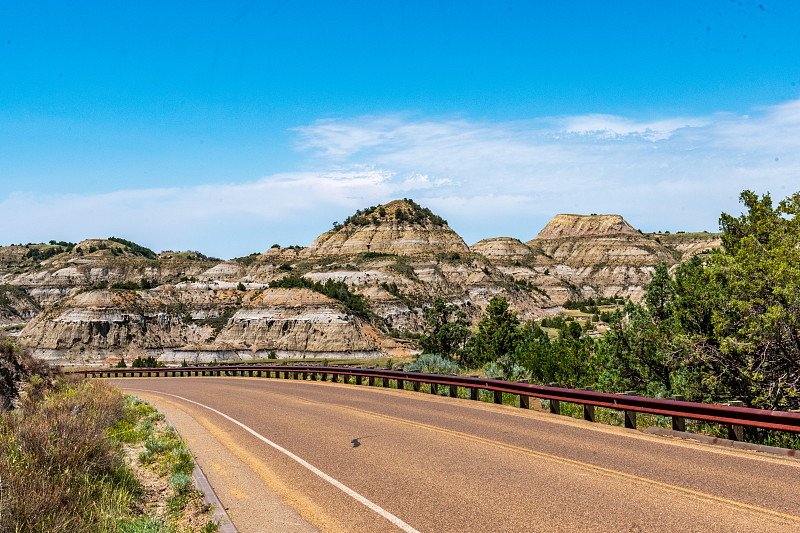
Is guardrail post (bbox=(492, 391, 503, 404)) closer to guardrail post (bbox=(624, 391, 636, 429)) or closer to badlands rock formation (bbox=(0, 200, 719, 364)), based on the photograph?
guardrail post (bbox=(624, 391, 636, 429))

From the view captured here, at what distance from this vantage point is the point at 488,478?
8352 millimetres

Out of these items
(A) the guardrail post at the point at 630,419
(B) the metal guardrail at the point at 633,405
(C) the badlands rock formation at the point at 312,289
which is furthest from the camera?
(C) the badlands rock formation at the point at 312,289

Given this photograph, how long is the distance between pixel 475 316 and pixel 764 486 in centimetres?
10528

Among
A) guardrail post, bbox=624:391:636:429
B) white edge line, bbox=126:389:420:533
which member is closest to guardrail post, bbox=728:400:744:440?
guardrail post, bbox=624:391:636:429

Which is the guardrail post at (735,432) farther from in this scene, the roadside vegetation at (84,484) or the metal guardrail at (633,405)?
the roadside vegetation at (84,484)

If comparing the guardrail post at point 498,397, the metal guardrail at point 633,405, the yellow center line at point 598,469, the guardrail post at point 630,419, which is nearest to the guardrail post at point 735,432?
the metal guardrail at point 633,405

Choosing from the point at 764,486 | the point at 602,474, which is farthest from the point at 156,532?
the point at 764,486

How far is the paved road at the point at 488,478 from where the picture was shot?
6.56 meters

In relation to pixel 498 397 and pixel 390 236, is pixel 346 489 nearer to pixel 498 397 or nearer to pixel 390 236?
pixel 498 397

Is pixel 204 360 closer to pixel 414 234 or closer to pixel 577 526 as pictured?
pixel 414 234

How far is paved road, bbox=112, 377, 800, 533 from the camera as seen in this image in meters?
6.56

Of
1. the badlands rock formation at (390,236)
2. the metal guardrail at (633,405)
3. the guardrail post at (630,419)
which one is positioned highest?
the badlands rock formation at (390,236)

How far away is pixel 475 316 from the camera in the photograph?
112 metres

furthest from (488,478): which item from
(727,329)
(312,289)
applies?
(312,289)
